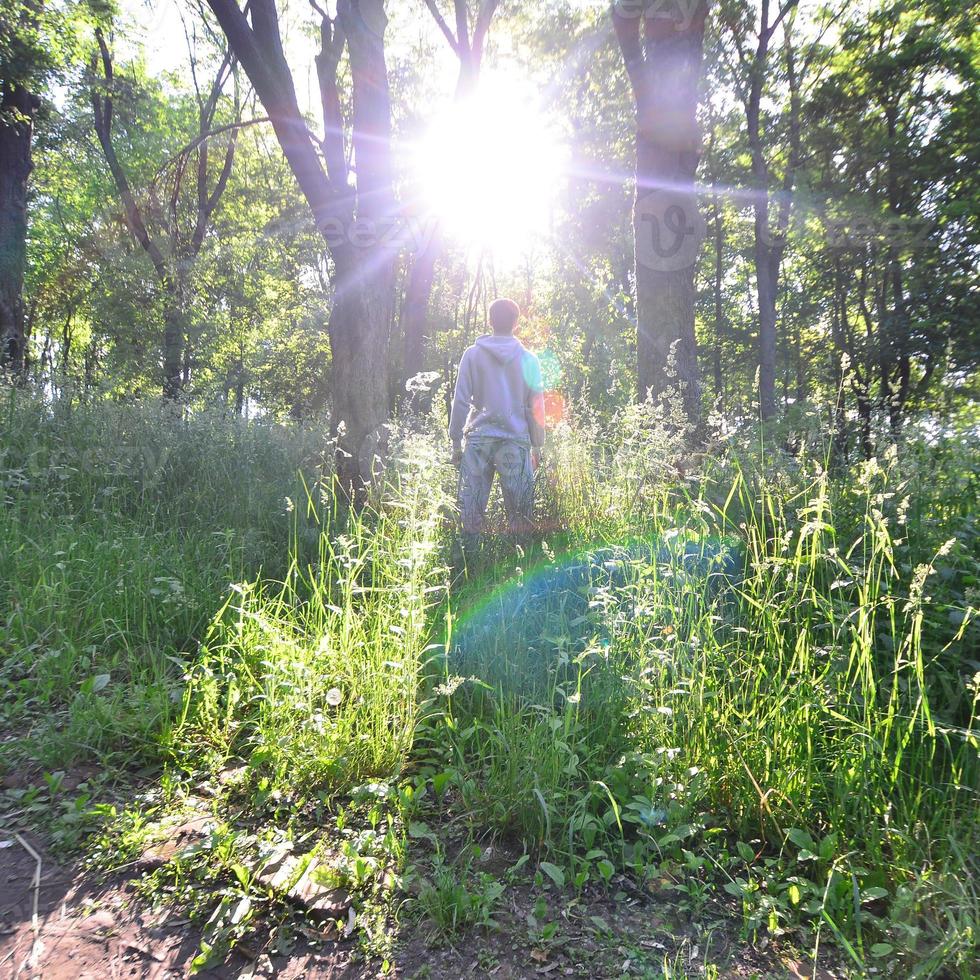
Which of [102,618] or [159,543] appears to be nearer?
[102,618]

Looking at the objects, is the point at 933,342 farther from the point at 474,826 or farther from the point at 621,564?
the point at 474,826

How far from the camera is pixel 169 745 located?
2586 millimetres

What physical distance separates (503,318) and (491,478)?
1.35 metres

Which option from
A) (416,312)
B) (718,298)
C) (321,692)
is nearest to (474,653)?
(321,692)

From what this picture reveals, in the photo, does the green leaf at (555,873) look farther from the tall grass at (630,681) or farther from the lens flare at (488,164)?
the lens flare at (488,164)

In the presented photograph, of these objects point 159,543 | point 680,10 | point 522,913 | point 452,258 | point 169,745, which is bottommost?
point 522,913

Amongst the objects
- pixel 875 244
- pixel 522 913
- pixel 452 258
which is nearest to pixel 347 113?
pixel 452 258

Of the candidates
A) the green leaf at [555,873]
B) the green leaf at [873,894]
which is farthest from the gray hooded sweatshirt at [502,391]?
the green leaf at [873,894]

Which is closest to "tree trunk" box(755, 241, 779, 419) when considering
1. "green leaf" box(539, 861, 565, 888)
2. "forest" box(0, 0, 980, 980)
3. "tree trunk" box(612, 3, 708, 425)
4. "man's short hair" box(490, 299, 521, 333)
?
"forest" box(0, 0, 980, 980)

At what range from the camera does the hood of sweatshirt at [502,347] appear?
525 centimetres

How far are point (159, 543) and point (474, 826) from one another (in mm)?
3151

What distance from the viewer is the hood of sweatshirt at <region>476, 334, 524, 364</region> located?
17.2ft

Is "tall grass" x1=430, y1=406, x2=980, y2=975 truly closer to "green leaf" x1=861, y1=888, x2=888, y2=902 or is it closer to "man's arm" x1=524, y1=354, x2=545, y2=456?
"green leaf" x1=861, y1=888, x2=888, y2=902

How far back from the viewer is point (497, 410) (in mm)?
5234
